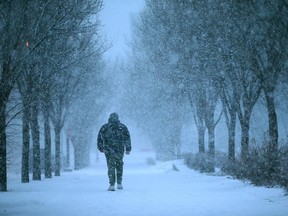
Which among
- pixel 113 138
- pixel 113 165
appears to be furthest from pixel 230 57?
pixel 113 165

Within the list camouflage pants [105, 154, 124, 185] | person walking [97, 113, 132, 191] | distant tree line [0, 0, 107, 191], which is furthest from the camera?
person walking [97, 113, 132, 191]

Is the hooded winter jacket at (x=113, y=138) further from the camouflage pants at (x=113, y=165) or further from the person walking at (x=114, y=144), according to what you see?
the camouflage pants at (x=113, y=165)

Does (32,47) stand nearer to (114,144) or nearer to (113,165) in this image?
(114,144)

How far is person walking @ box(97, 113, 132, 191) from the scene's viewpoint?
31.0 feet

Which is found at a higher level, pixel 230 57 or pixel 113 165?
pixel 230 57

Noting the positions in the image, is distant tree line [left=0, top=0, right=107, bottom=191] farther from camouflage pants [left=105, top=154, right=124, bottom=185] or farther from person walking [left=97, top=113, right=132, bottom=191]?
camouflage pants [left=105, top=154, right=124, bottom=185]

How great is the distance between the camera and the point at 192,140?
4722cm

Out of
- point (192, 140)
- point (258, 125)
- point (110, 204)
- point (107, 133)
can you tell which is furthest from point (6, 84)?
point (192, 140)

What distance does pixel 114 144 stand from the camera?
31.4ft

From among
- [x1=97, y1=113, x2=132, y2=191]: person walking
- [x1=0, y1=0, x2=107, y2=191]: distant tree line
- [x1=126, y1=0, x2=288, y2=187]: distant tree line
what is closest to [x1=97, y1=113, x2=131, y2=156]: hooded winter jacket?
[x1=97, y1=113, x2=132, y2=191]: person walking

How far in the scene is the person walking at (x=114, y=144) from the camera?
9445 mm

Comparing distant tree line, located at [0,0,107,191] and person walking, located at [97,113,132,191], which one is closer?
distant tree line, located at [0,0,107,191]

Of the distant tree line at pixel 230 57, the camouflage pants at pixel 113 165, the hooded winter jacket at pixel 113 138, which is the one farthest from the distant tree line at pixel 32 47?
the distant tree line at pixel 230 57

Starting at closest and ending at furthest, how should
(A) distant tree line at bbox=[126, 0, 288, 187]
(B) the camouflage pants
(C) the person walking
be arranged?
(B) the camouflage pants
(C) the person walking
(A) distant tree line at bbox=[126, 0, 288, 187]
